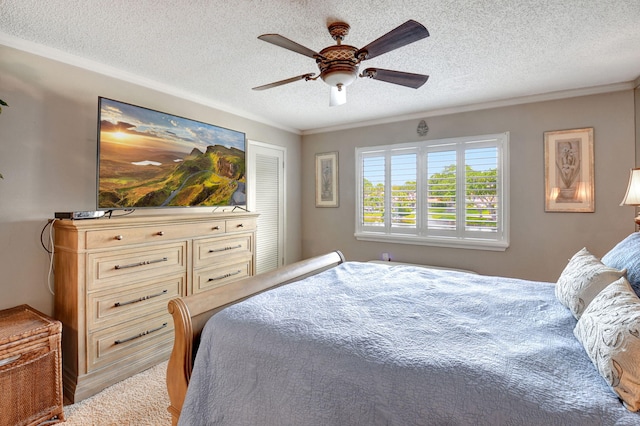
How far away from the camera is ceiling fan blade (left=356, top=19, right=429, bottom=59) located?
1519 millimetres

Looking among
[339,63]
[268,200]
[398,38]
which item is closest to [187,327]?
[339,63]

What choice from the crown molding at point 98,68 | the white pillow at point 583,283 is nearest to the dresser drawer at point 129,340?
the crown molding at point 98,68

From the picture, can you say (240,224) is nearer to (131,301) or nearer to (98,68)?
(131,301)

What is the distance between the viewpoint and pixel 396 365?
1136 millimetres

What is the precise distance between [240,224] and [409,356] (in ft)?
8.41

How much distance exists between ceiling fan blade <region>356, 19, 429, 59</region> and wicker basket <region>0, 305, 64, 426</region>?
262cm

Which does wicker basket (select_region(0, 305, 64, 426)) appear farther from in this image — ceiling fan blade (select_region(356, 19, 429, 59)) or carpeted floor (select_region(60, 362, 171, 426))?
ceiling fan blade (select_region(356, 19, 429, 59))

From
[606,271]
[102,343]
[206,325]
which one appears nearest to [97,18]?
[206,325]

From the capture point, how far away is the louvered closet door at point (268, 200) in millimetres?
4289

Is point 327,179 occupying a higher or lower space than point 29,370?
higher

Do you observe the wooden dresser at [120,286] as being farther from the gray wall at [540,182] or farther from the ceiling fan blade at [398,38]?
the gray wall at [540,182]

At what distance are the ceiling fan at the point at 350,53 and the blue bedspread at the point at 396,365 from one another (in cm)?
140

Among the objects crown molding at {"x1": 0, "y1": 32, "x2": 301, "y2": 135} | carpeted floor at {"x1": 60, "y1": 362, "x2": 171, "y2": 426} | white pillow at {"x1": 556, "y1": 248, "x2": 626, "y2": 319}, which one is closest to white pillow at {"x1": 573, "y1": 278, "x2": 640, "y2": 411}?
white pillow at {"x1": 556, "y1": 248, "x2": 626, "y2": 319}

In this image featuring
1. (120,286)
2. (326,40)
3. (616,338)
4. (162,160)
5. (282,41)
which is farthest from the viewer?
(162,160)
